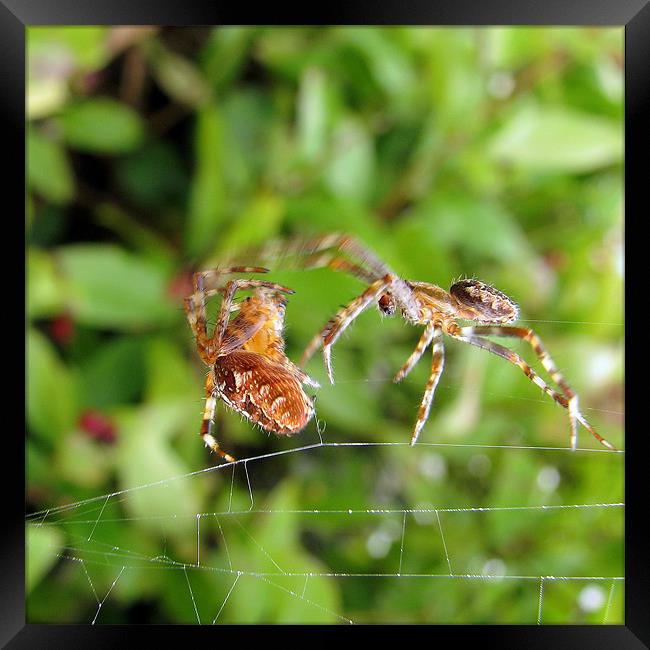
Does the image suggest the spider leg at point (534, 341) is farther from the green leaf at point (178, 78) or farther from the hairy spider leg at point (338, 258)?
the green leaf at point (178, 78)

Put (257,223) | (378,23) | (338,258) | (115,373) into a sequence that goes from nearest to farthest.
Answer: (338,258), (378,23), (257,223), (115,373)

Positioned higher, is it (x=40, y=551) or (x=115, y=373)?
(x=115, y=373)

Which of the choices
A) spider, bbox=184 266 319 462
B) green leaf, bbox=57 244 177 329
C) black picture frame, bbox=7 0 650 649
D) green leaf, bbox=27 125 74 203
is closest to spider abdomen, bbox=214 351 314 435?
spider, bbox=184 266 319 462

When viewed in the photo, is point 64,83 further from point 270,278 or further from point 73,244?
point 270,278

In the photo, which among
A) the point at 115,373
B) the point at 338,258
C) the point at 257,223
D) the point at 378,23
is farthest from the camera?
the point at 115,373

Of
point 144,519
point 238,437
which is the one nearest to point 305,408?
point 238,437

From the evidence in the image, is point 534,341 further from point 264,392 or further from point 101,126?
point 101,126

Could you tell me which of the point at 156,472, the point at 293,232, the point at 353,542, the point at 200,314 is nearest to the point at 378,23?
the point at 200,314

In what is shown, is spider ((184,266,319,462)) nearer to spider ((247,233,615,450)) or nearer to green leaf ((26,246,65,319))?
spider ((247,233,615,450))
